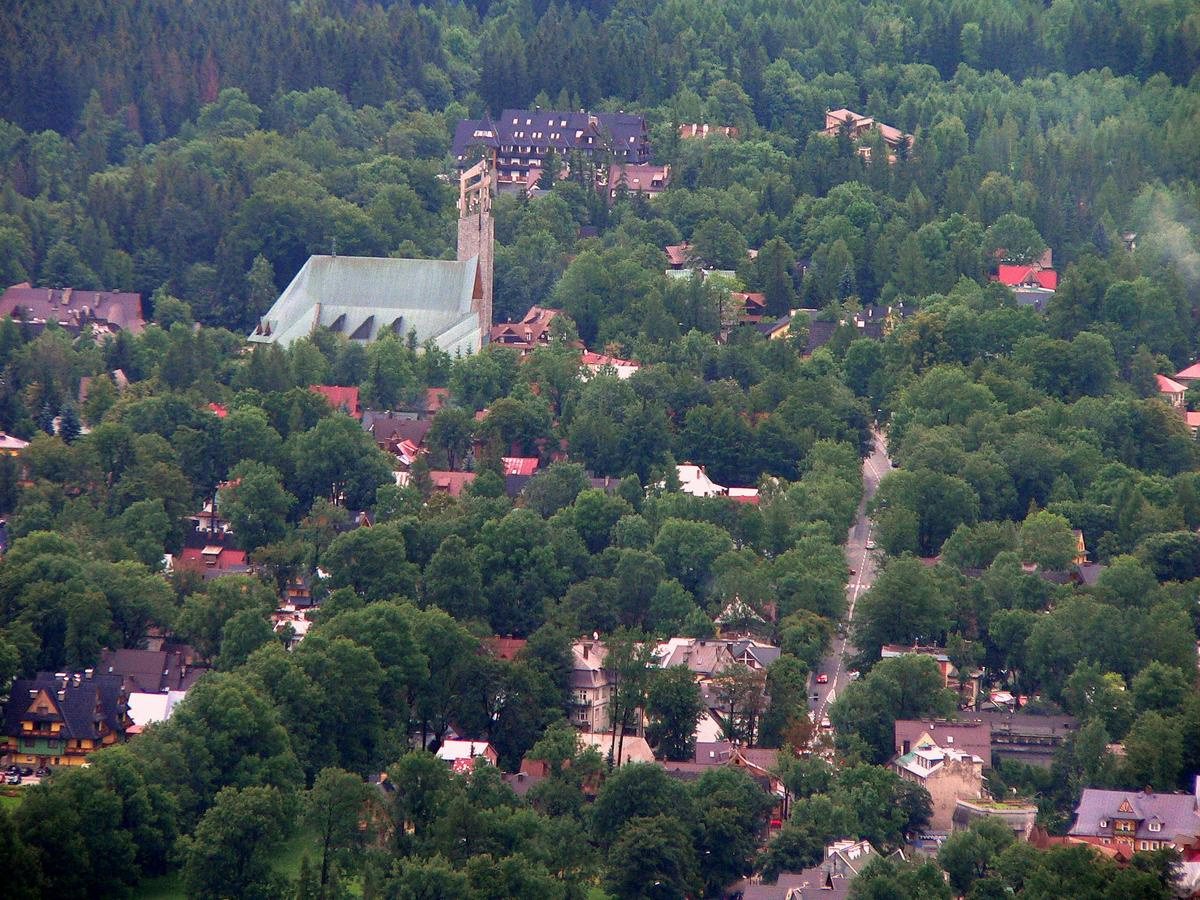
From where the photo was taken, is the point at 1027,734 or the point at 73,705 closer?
the point at 73,705

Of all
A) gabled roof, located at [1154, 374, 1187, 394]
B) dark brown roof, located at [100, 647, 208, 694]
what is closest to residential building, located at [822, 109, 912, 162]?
gabled roof, located at [1154, 374, 1187, 394]

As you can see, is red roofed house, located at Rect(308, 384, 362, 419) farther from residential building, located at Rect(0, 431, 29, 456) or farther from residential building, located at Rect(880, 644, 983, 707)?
residential building, located at Rect(880, 644, 983, 707)

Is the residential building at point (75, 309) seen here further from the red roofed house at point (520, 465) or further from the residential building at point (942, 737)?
the residential building at point (942, 737)

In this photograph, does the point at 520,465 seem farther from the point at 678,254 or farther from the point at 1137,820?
the point at 1137,820

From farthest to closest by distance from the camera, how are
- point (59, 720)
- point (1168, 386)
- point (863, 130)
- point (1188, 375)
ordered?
point (863, 130), point (1188, 375), point (1168, 386), point (59, 720)

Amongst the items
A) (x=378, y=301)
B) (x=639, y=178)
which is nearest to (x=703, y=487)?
(x=378, y=301)

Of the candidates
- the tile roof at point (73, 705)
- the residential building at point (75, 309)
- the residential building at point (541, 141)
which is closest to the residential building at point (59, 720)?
the tile roof at point (73, 705)
